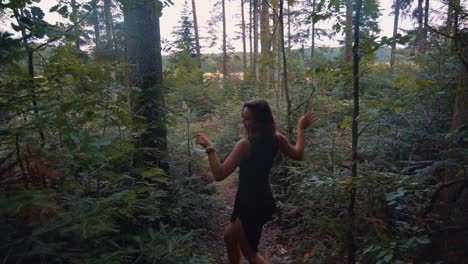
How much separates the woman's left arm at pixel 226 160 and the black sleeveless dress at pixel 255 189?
7 cm

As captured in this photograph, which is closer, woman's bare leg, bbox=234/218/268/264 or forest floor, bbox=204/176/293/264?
woman's bare leg, bbox=234/218/268/264

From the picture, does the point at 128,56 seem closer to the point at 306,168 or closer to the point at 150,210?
the point at 150,210

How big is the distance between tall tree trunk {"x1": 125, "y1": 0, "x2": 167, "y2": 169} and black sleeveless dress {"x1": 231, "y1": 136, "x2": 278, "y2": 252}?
1756 mm

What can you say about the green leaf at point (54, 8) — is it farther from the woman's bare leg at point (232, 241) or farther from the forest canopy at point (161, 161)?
the woman's bare leg at point (232, 241)

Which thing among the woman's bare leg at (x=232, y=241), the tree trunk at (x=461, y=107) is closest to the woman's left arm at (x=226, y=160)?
the woman's bare leg at (x=232, y=241)

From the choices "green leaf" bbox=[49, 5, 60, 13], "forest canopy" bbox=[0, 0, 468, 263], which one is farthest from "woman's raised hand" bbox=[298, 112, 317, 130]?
"green leaf" bbox=[49, 5, 60, 13]

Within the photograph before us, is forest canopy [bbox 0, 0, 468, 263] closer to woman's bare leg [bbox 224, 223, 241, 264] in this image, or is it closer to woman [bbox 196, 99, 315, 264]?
woman's bare leg [bbox 224, 223, 241, 264]

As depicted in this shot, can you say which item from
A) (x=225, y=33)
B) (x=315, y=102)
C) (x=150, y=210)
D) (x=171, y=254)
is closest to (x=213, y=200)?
(x=150, y=210)

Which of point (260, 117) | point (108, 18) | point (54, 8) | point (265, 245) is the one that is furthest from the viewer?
point (108, 18)

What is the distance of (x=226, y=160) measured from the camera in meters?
3.22

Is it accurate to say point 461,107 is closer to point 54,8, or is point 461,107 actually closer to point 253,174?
point 253,174

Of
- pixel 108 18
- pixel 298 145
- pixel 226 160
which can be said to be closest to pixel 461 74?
pixel 298 145

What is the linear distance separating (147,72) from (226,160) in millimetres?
2348

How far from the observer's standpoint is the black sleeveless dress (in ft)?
10.8
